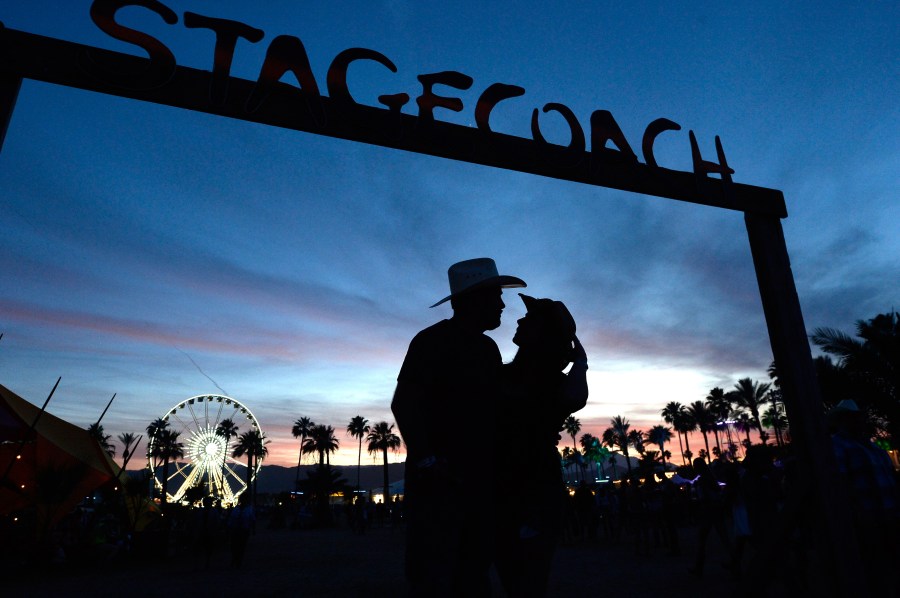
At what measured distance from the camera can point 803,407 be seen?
4.23 m

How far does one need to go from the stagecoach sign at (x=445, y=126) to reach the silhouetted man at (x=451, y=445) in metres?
1.65

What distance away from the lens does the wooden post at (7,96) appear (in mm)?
3102

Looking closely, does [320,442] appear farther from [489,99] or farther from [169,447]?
[489,99]

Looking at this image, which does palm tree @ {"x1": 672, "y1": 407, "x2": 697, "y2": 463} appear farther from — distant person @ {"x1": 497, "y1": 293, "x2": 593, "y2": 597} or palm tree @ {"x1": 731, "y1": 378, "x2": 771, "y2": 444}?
distant person @ {"x1": 497, "y1": 293, "x2": 593, "y2": 597}

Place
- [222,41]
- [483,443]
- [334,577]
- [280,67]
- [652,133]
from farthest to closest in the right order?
1. [334,577]
2. [652,133]
3. [280,67]
4. [222,41]
5. [483,443]

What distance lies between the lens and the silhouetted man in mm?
2285

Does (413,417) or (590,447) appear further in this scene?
(590,447)

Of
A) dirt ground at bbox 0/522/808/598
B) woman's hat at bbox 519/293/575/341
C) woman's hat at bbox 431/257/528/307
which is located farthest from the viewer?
dirt ground at bbox 0/522/808/598

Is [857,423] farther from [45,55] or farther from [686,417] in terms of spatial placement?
[686,417]

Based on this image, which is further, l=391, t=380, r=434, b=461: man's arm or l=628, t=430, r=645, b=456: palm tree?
l=628, t=430, r=645, b=456: palm tree

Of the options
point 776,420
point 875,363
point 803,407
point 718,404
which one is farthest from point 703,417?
point 803,407

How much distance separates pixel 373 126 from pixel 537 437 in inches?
93.8

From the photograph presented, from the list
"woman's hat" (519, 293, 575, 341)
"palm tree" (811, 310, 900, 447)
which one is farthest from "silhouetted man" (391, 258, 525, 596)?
"palm tree" (811, 310, 900, 447)

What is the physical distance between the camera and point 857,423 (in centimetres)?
456
